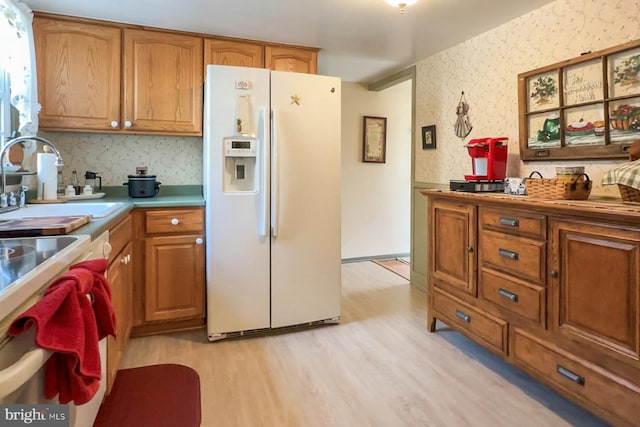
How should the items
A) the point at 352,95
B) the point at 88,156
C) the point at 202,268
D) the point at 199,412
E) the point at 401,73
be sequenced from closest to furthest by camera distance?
1. the point at 199,412
2. the point at 202,268
3. the point at 88,156
4. the point at 401,73
5. the point at 352,95

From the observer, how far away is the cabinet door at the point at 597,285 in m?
1.48

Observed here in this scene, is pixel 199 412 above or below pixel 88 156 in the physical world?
below

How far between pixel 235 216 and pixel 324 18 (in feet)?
4.76

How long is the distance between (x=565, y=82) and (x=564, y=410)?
179cm

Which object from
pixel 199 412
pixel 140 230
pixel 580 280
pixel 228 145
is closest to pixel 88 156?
pixel 140 230

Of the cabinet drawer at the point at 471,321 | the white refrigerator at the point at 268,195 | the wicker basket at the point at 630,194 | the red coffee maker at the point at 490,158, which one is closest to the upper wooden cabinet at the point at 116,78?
the white refrigerator at the point at 268,195

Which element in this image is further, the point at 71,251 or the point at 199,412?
the point at 199,412

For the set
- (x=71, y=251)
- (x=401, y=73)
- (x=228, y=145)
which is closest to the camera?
(x=71, y=251)

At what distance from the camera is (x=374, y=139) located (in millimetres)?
4750

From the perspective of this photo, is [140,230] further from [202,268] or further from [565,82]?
[565,82]

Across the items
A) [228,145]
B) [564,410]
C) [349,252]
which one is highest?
[228,145]

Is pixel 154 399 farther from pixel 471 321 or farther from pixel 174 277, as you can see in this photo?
pixel 471 321

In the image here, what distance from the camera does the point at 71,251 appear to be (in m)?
1.08

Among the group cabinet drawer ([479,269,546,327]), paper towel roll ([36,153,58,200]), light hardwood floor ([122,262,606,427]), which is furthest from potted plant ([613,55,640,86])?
paper towel roll ([36,153,58,200])
